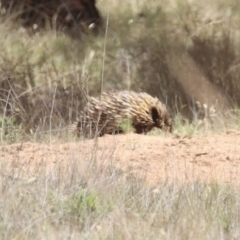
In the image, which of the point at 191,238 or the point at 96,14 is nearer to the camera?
the point at 191,238

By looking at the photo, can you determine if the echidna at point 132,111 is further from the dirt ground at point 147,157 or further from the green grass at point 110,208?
the green grass at point 110,208

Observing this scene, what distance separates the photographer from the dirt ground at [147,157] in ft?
18.1

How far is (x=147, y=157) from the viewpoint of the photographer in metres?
6.78

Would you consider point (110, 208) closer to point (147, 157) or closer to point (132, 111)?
point (147, 157)

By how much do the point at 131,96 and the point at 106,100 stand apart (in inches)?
12.5

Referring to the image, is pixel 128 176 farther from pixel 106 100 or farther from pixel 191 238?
pixel 106 100

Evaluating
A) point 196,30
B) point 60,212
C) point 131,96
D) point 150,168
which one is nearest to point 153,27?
point 196,30

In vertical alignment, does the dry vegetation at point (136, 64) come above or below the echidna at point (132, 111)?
above

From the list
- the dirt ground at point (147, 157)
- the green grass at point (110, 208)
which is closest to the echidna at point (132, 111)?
the dirt ground at point (147, 157)

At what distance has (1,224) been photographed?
4.16 metres

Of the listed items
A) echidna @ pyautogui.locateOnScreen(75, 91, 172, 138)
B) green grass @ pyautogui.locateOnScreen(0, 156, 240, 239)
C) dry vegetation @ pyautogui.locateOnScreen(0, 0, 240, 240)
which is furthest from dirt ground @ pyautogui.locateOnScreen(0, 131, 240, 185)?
echidna @ pyautogui.locateOnScreen(75, 91, 172, 138)

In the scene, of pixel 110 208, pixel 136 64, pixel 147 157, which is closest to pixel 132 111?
pixel 136 64

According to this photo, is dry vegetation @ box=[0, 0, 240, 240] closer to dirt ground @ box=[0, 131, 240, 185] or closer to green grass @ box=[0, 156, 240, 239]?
dirt ground @ box=[0, 131, 240, 185]

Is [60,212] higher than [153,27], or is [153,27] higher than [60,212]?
[153,27]
